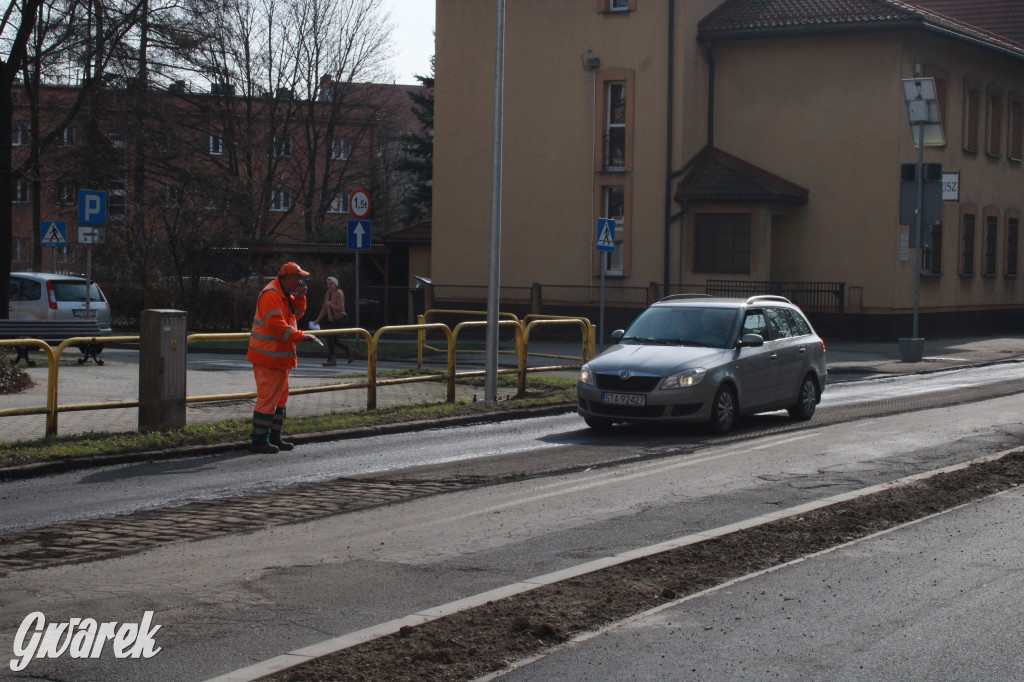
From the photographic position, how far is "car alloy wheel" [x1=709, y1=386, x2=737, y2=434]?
13.4m

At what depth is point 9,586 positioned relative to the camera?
20.8ft

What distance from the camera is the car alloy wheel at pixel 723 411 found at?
43.8ft

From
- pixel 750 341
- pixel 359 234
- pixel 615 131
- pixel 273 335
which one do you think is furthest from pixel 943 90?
pixel 273 335

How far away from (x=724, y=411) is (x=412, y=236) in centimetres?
2747

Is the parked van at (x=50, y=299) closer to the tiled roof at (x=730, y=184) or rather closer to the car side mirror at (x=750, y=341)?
the car side mirror at (x=750, y=341)

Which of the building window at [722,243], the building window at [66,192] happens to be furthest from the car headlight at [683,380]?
the building window at [722,243]

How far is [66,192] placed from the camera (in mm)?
28297

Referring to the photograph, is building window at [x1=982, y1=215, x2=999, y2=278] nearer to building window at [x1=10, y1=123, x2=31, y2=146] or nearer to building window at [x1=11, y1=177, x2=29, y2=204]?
building window at [x1=10, y1=123, x2=31, y2=146]

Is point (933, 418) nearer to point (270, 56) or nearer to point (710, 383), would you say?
point (710, 383)

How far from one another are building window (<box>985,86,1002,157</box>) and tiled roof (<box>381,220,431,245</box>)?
→ 17.7 m

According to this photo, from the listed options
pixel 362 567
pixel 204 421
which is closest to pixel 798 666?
pixel 362 567

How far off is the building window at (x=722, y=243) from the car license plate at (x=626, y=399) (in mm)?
20065

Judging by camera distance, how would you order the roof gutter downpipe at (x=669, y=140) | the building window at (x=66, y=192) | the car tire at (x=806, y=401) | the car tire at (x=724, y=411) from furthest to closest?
1. the roof gutter downpipe at (x=669, y=140)
2. the building window at (x=66, y=192)
3. the car tire at (x=806, y=401)
4. the car tire at (x=724, y=411)

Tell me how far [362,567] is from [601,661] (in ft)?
6.91
